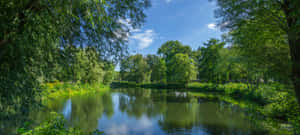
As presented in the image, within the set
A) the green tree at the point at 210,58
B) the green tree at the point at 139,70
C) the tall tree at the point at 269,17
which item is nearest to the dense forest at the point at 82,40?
the tall tree at the point at 269,17

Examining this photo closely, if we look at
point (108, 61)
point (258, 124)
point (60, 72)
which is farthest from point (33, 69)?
point (258, 124)

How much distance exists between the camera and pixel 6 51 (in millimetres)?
2541

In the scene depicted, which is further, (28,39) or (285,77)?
(285,77)

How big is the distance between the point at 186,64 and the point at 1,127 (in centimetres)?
2938

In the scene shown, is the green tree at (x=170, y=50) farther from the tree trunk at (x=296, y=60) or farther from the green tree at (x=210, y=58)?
the tree trunk at (x=296, y=60)

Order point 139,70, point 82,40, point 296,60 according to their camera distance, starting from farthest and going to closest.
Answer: point 139,70 < point 82,40 < point 296,60

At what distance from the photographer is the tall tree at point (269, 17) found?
3.33 metres

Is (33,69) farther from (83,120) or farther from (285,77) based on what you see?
(83,120)

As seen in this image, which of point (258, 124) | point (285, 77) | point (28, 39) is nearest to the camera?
point (28, 39)

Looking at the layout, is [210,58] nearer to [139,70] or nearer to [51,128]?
[139,70]

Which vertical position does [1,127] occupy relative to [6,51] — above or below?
below

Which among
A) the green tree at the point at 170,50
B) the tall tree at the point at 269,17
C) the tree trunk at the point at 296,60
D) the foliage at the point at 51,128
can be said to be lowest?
the foliage at the point at 51,128

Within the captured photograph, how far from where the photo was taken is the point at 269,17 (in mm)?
3988

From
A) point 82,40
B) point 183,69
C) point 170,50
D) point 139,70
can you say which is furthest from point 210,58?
point 82,40
